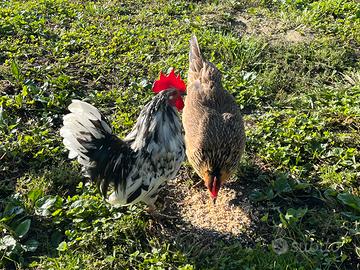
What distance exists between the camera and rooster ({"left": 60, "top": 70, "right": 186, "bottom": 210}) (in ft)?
9.94

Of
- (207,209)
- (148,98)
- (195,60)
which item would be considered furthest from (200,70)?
(207,209)

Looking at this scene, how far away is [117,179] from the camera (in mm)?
3207

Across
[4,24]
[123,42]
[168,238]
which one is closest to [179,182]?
[168,238]

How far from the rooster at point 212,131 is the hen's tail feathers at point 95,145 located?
0.64m

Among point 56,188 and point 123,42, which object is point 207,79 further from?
point 123,42

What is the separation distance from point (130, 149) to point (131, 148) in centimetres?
2

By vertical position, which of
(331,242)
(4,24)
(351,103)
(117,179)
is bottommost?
(331,242)

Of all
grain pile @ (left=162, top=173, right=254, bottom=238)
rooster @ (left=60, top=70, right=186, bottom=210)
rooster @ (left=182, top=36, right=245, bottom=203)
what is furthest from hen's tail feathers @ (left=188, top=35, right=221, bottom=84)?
grain pile @ (left=162, top=173, right=254, bottom=238)

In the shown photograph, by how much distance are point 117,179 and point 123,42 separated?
3133mm

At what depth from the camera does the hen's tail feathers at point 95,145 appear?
118 inches

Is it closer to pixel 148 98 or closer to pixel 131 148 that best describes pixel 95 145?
pixel 131 148

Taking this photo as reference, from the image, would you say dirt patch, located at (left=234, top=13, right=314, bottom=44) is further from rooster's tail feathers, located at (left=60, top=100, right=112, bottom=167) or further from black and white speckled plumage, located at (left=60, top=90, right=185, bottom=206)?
rooster's tail feathers, located at (left=60, top=100, right=112, bottom=167)

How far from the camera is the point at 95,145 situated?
3086mm

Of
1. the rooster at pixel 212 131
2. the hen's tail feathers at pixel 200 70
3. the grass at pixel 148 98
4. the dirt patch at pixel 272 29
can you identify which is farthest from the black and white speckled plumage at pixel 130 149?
the dirt patch at pixel 272 29
